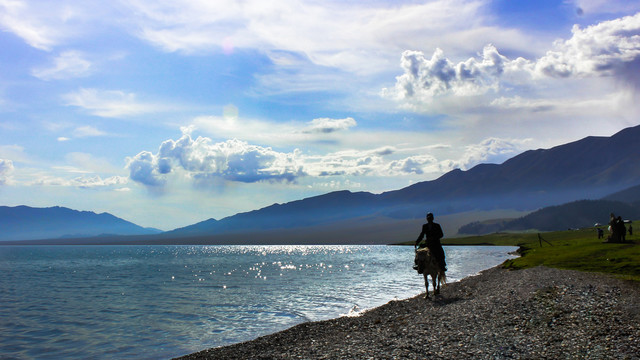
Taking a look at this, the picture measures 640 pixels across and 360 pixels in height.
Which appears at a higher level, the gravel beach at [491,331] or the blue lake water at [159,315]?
the gravel beach at [491,331]

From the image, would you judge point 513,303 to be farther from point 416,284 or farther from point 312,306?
point 416,284

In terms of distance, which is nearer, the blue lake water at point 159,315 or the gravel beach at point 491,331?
the gravel beach at point 491,331

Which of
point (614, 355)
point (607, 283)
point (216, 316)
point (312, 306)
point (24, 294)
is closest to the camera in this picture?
point (614, 355)

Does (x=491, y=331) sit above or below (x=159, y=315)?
above

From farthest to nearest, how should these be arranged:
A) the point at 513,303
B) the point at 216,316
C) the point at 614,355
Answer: the point at 216,316 < the point at 513,303 < the point at 614,355

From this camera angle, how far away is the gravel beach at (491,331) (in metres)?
14.7

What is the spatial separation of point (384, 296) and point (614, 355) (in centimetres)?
2793

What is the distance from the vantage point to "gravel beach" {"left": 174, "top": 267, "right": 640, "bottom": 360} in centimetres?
1471

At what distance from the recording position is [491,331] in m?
17.6

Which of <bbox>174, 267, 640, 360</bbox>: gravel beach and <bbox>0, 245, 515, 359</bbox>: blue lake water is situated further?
<bbox>0, 245, 515, 359</bbox>: blue lake water

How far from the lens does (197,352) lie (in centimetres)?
2167

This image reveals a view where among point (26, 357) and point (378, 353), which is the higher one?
point (378, 353)

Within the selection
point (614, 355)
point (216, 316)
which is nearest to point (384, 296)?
point (216, 316)

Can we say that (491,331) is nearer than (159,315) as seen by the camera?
Yes
